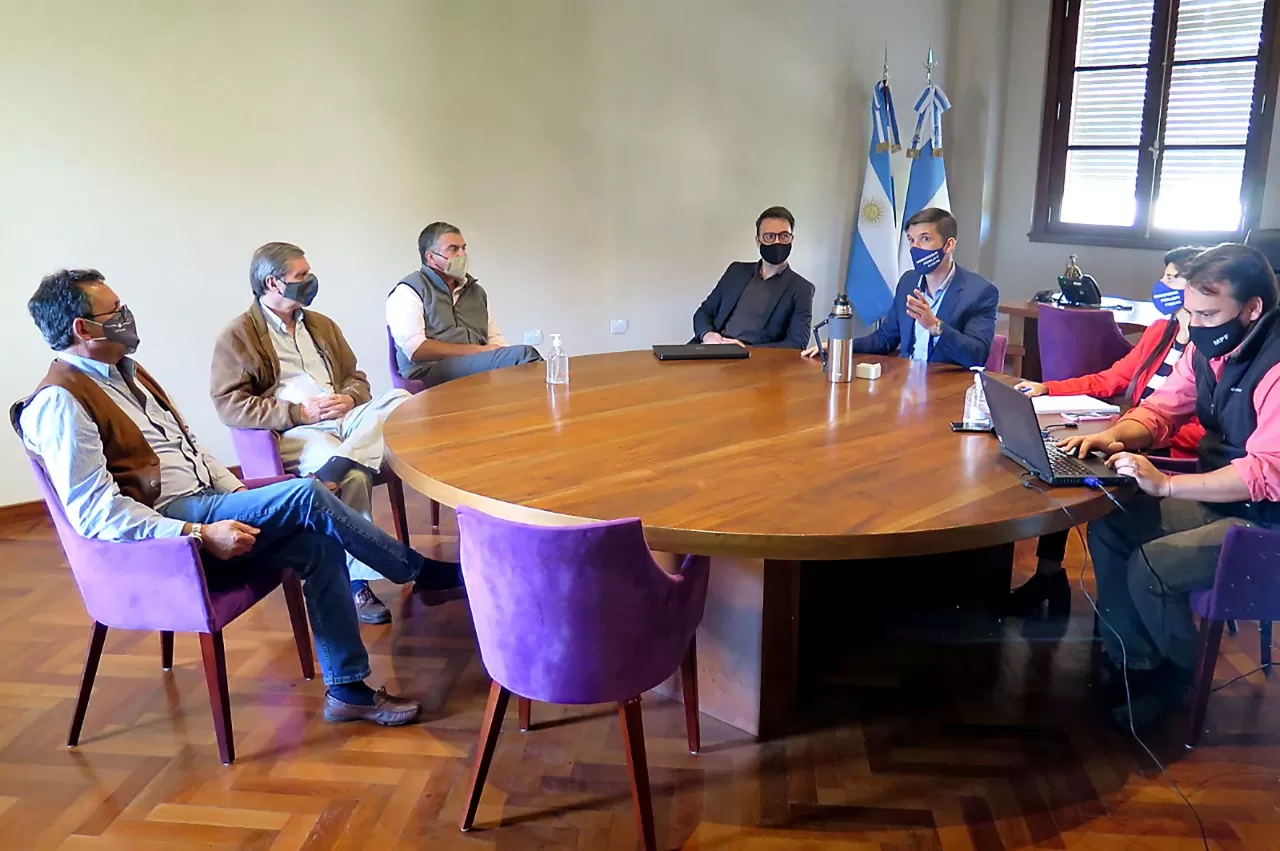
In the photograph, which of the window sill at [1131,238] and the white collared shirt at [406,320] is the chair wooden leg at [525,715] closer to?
the white collared shirt at [406,320]

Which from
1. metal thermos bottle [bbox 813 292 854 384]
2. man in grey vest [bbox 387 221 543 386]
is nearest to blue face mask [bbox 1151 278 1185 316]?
metal thermos bottle [bbox 813 292 854 384]

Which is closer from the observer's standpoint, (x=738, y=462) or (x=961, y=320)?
(x=738, y=462)

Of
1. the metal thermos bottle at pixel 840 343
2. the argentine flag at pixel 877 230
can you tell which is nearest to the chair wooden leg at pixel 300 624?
the metal thermos bottle at pixel 840 343

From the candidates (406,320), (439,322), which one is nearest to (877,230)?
(439,322)

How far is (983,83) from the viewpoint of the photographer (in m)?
6.23

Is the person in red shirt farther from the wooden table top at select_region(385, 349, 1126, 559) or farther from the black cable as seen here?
the wooden table top at select_region(385, 349, 1126, 559)

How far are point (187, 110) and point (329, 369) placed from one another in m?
1.52

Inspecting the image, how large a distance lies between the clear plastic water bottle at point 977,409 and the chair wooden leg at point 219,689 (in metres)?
1.86

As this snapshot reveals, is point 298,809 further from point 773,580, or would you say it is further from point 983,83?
point 983,83

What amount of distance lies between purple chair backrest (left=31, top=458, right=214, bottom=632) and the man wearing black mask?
1978mm

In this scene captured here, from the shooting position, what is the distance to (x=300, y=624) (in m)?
2.60

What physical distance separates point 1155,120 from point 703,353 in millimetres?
4069

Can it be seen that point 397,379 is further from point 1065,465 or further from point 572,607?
point 1065,465

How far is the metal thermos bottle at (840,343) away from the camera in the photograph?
2922 millimetres
